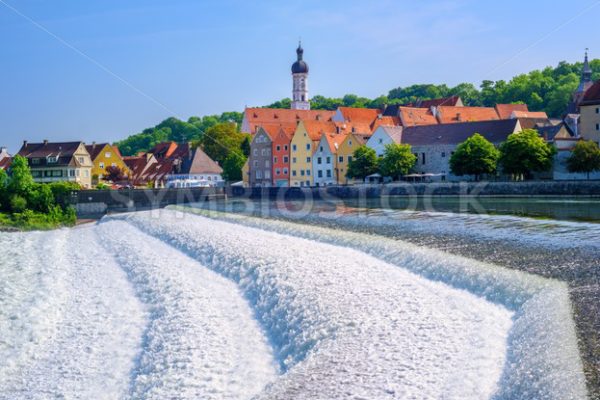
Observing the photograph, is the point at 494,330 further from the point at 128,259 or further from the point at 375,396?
the point at 128,259

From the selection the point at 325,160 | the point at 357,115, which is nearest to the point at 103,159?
the point at 357,115

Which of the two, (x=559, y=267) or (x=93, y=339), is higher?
(x=559, y=267)

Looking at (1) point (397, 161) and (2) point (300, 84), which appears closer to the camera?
(1) point (397, 161)

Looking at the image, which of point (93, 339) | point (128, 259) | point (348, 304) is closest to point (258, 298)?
point (348, 304)

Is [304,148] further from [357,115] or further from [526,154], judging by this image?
[526,154]

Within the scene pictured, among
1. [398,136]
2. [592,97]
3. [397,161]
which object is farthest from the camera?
[398,136]

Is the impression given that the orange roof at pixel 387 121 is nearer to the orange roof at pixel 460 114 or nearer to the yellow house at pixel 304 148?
the yellow house at pixel 304 148

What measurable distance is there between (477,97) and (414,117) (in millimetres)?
64548

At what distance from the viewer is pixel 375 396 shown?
9656 millimetres

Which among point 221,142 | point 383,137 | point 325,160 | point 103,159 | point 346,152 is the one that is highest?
point 221,142

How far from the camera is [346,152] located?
6969cm

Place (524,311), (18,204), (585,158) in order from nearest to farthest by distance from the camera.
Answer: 1. (524,311)
2. (585,158)
3. (18,204)

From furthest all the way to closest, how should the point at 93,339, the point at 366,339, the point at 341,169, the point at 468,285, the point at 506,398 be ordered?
the point at 341,169 < the point at 468,285 < the point at 93,339 < the point at 366,339 < the point at 506,398

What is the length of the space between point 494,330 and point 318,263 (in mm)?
7227
